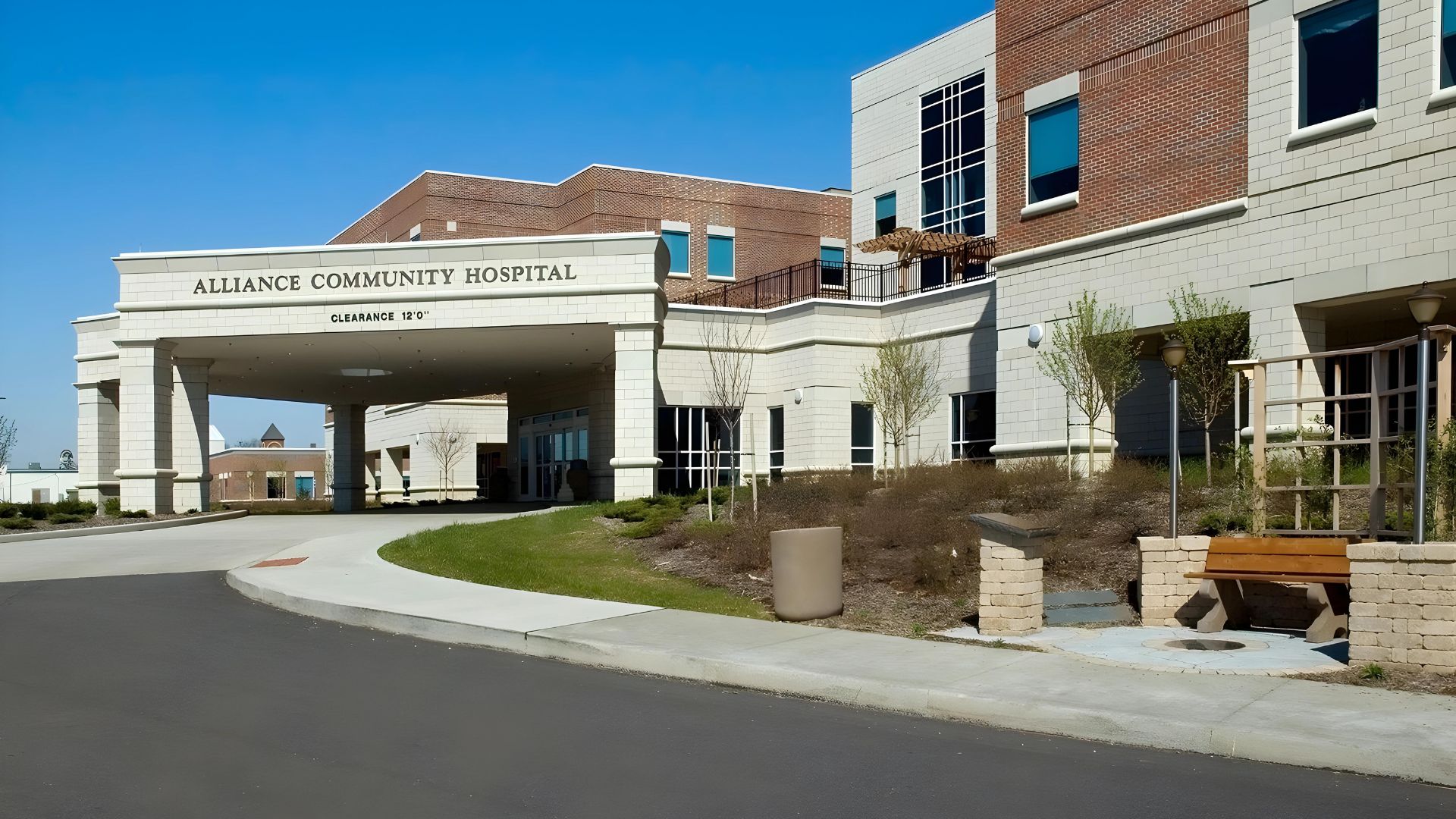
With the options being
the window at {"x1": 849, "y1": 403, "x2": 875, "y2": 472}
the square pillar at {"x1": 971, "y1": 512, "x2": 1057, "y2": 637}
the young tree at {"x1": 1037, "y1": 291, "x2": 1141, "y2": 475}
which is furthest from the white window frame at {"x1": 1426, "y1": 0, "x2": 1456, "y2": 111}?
the window at {"x1": 849, "y1": 403, "x2": 875, "y2": 472}

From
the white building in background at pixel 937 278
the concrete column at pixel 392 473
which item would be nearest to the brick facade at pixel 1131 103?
the white building in background at pixel 937 278

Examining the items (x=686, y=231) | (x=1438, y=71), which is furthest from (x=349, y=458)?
(x=1438, y=71)

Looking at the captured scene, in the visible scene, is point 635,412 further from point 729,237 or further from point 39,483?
point 39,483

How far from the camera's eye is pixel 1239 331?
2000cm

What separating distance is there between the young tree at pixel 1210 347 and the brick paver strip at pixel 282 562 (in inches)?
576

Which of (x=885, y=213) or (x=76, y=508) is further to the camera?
(x=885, y=213)

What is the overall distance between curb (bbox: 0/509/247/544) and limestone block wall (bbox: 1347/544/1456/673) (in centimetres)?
2441

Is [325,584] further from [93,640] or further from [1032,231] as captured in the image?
[1032,231]

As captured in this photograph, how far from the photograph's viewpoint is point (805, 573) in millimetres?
12531

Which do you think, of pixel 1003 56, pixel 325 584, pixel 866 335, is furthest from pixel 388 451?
pixel 325 584

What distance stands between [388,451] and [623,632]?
50697 mm

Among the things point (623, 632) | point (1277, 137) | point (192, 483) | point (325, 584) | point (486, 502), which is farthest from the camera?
point (486, 502)

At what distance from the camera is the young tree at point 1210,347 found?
19969 millimetres

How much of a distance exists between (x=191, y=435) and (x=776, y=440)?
16.6 m
